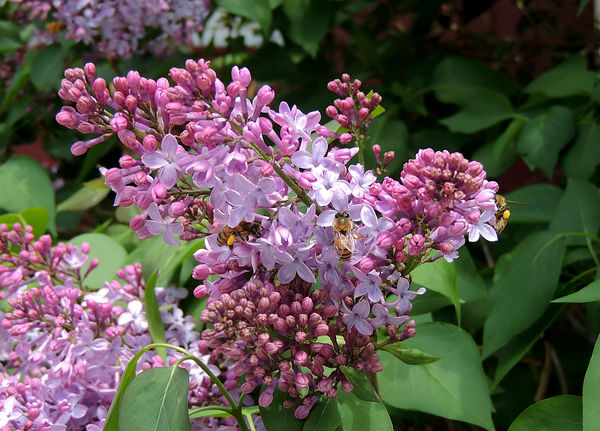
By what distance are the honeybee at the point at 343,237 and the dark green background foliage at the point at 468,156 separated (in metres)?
0.16

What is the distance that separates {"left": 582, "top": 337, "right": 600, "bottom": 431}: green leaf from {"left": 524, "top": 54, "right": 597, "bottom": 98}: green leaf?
0.79 metres

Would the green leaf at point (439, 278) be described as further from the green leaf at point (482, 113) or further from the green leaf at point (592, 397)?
the green leaf at point (482, 113)

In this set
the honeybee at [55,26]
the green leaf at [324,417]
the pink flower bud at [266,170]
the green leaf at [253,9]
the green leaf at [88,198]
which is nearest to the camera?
the pink flower bud at [266,170]

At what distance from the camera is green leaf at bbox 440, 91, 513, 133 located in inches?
54.6

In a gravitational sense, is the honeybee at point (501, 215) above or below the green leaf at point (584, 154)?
above

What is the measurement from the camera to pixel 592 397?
688mm

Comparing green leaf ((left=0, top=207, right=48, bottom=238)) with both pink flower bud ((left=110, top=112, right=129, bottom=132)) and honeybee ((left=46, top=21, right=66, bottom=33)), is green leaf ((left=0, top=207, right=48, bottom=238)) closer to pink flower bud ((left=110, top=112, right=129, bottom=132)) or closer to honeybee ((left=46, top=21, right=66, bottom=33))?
honeybee ((left=46, top=21, right=66, bottom=33))

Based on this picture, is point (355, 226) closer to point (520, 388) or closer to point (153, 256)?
point (153, 256)

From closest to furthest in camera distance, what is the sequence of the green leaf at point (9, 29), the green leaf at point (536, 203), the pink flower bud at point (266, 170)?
the pink flower bud at point (266, 170), the green leaf at point (536, 203), the green leaf at point (9, 29)

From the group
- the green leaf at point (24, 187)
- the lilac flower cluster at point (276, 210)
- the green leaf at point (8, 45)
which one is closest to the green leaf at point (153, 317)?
the lilac flower cluster at point (276, 210)

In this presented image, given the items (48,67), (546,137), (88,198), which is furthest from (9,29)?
(546,137)

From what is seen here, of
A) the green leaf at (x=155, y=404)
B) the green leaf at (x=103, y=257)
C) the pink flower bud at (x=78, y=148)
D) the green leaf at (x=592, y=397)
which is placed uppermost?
the pink flower bud at (x=78, y=148)

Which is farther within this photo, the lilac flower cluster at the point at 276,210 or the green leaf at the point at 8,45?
the green leaf at the point at 8,45

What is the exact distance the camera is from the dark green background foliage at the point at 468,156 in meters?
0.84
